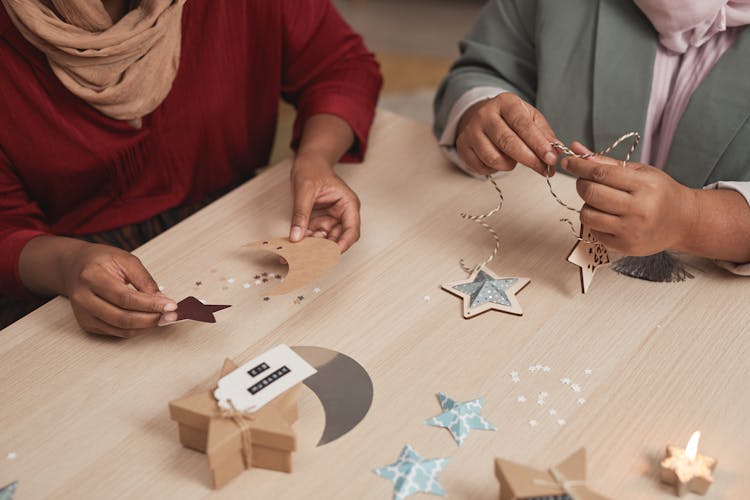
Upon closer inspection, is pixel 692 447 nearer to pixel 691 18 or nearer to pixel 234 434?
pixel 234 434

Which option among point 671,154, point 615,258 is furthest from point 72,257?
point 671,154

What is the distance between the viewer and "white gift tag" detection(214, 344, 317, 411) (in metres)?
0.69

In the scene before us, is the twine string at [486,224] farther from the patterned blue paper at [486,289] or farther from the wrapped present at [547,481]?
the wrapped present at [547,481]

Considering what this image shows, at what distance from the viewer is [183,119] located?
117cm

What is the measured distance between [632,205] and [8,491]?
69 centimetres

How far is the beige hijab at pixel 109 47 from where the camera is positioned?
95 centimetres

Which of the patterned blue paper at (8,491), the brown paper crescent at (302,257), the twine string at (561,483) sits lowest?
the twine string at (561,483)

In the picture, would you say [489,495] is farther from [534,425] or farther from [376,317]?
[376,317]

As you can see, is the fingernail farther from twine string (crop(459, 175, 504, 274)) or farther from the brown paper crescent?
twine string (crop(459, 175, 504, 274))

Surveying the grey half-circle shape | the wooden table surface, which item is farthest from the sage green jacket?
the grey half-circle shape

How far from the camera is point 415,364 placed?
800mm

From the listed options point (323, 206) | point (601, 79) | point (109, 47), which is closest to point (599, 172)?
point (601, 79)

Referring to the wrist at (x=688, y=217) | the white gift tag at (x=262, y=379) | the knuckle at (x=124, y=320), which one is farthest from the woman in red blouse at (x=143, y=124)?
the wrist at (x=688, y=217)

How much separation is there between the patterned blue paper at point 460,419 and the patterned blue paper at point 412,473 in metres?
0.04
